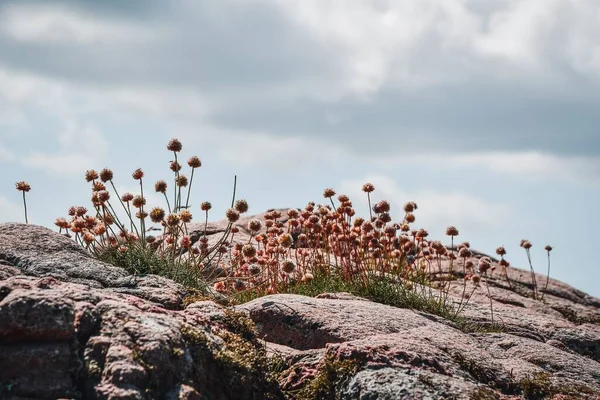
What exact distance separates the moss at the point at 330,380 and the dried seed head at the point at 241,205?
3.99 m

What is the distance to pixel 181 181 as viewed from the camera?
935 cm

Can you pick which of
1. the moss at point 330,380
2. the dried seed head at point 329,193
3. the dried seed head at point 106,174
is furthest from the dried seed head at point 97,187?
the moss at point 330,380

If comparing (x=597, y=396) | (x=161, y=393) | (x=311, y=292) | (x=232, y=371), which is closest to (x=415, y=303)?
(x=311, y=292)

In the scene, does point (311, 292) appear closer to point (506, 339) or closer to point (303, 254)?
point (303, 254)

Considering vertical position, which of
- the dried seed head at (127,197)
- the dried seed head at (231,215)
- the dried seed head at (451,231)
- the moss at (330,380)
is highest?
the dried seed head at (127,197)

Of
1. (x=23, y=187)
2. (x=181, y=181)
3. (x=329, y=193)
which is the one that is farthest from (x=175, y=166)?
(x=329, y=193)

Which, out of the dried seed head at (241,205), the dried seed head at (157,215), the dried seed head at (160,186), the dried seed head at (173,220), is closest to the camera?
the dried seed head at (173,220)

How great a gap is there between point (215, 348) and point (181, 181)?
5042mm

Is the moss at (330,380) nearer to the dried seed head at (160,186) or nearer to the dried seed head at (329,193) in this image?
the dried seed head at (160,186)

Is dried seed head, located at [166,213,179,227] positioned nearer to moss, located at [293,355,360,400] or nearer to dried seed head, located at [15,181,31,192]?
dried seed head, located at [15,181,31,192]

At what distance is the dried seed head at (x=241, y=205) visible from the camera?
8891 millimetres

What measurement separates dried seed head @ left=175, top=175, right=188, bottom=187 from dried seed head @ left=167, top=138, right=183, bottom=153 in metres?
0.33

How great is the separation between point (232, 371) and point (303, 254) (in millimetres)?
6344

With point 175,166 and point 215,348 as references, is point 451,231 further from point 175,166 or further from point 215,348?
point 215,348
